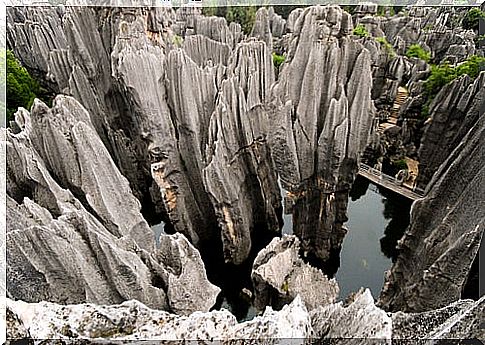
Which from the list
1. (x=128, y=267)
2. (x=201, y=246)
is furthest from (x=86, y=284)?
(x=201, y=246)

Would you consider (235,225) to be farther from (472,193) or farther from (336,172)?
(472,193)

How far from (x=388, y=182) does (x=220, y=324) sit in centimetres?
1092

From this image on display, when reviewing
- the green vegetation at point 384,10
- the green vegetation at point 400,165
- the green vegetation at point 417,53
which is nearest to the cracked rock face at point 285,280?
the green vegetation at point 400,165

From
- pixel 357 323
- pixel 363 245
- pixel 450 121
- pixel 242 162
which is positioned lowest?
pixel 363 245

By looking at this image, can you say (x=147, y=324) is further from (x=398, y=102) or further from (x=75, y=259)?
(x=398, y=102)

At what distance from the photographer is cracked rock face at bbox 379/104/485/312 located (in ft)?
18.2

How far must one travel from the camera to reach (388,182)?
13.2 meters

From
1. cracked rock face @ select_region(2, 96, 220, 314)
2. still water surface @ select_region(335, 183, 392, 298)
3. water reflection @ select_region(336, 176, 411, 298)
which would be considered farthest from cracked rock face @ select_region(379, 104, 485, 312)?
cracked rock face @ select_region(2, 96, 220, 314)

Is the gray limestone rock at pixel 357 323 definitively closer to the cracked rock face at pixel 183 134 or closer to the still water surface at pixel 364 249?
the cracked rock face at pixel 183 134

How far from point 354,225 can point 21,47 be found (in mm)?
17218

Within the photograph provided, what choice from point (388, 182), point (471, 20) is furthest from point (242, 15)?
point (388, 182)

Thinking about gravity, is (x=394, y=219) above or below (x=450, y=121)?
below

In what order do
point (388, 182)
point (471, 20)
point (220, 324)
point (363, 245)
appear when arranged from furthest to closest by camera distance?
point (471, 20)
point (388, 182)
point (363, 245)
point (220, 324)

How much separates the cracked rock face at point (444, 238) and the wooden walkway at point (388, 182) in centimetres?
476
